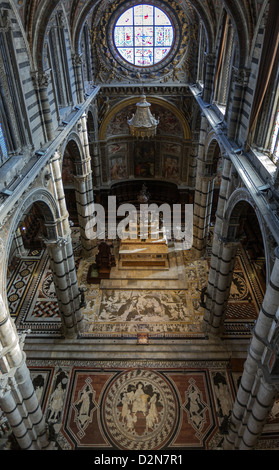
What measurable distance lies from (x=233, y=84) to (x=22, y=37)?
5327 mm

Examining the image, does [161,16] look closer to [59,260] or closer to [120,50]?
[120,50]

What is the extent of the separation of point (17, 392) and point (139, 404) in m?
4.10

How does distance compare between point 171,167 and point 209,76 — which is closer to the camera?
point 209,76

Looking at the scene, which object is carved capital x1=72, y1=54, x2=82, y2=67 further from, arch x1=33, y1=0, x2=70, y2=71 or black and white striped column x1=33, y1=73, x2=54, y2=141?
arch x1=33, y1=0, x2=70, y2=71

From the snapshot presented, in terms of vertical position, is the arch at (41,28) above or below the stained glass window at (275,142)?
above

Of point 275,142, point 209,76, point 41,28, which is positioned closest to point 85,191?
point 209,76

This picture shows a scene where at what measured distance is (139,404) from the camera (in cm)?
1080

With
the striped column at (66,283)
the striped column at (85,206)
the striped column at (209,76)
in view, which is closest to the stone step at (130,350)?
the striped column at (66,283)

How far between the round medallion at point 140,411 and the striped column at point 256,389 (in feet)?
6.52

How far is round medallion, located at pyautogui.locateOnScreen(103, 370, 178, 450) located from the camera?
10.0m

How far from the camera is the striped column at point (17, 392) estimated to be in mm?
7457

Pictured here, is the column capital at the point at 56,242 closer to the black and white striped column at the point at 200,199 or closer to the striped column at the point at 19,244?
the striped column at the point at 19,244

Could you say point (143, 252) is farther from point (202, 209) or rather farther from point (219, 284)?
point (219, 284)

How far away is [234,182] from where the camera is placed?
381 inches
